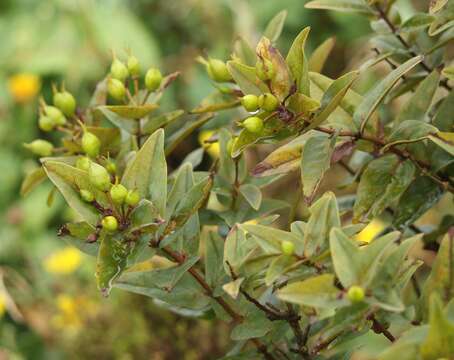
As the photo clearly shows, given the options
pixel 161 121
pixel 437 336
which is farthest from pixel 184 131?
pixel 437 336

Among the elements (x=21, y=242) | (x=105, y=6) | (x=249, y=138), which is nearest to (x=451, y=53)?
(x=105, y=6)

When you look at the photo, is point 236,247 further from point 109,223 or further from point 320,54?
point 320,54

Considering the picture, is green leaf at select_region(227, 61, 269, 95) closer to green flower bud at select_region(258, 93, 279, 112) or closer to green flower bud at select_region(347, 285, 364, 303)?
green flower bud at select_region(258, 93, 279, 112)

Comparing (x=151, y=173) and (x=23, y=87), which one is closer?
(x=151, y=173)

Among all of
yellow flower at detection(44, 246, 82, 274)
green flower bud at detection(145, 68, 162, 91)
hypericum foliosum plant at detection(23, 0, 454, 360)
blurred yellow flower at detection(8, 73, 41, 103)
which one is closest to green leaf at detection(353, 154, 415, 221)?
hypericum foliosum plant at detection(23, 0, 454, 360)

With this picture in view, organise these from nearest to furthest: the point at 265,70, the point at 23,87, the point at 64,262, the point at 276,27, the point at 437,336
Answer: the point at 437,336
the point at 265,70
the point at 276,27
the point at 64,262
the point at 23,87

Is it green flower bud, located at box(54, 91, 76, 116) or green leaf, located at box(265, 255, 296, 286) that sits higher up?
green flower bud, located at box(54, 91, 76, 116)
